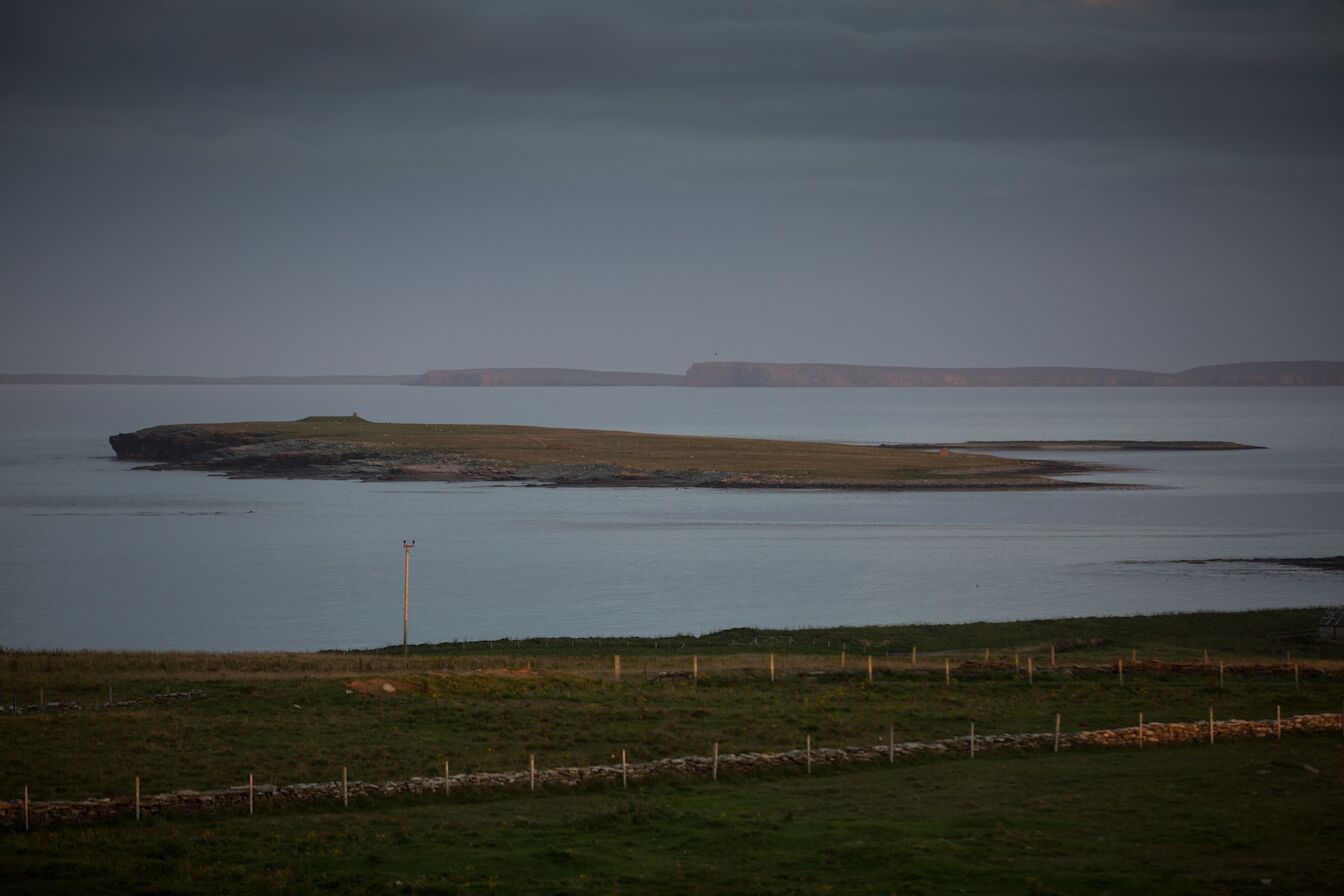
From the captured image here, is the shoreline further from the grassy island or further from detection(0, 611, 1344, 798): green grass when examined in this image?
detection(0, 611, 1344, 798): green grass

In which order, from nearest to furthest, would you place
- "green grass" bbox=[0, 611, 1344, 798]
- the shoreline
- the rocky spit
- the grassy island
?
1. the rocky spit
2. "green grass" bbox=[0, 611, 1344, 798]
3. the shoreline
4. the grassy island

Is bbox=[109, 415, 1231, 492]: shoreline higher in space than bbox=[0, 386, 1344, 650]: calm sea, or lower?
higher

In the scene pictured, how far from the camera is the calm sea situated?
208 feet

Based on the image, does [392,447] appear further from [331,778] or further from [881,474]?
[331,778]

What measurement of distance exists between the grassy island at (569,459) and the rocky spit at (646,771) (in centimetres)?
9963

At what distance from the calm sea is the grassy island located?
869cm

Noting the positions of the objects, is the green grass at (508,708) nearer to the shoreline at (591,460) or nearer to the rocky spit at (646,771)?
the rocky spit at (646,771)

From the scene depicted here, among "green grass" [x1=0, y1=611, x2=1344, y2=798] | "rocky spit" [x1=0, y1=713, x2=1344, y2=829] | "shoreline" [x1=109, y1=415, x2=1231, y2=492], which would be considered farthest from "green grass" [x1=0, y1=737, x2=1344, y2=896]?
"shoreline" [x1=109, y1=415, x2=1231, y2=492]

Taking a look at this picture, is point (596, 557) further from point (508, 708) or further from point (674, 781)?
point (674, 781)

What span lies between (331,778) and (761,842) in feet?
29.8

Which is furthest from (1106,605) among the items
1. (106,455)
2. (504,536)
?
(106,455)

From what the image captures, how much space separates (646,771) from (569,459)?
123768 millimetres

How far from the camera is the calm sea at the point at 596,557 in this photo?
2494 inches

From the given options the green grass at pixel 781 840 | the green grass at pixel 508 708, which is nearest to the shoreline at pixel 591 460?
the green grass at pixel 508 708
